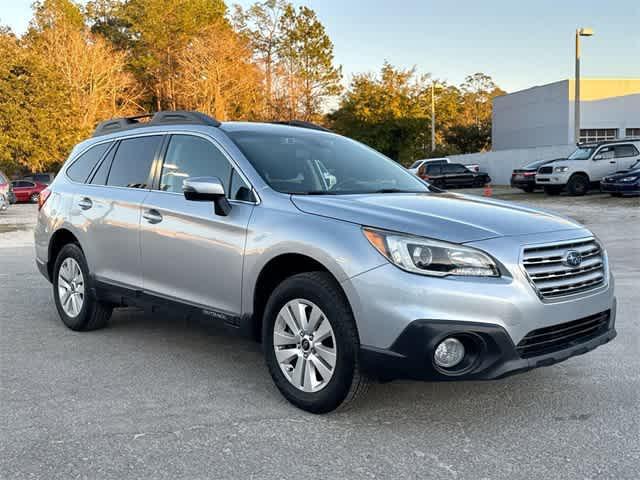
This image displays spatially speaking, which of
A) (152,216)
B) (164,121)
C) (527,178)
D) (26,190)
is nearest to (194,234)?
(152,216)

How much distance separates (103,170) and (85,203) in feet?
1.06

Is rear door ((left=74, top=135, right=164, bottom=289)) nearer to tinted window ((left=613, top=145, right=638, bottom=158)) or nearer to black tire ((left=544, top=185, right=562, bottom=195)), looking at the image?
black tire ((left=544, top=185, right=562, bottom=195))

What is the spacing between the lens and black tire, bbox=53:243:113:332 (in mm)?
6039

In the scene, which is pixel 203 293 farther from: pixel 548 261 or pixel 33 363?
pixel 548 261

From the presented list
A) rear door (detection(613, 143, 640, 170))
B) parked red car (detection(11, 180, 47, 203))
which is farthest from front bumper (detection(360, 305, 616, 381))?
parked red car (detection(11, 180, 47, 203))

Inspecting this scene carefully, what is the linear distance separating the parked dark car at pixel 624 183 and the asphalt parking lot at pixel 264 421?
19.2m

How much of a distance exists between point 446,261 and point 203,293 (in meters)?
1.83

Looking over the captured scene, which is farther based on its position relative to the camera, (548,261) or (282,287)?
(282,287)

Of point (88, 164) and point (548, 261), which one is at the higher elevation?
point (88, 164)

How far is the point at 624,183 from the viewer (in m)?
23.3

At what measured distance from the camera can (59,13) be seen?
201 ft

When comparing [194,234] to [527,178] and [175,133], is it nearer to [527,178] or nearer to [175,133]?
[175,133]

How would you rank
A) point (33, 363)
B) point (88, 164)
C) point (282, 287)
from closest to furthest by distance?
point (282, 287) < point (33, 363) < point (88, 164)

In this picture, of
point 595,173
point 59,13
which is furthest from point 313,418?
point 59,13
